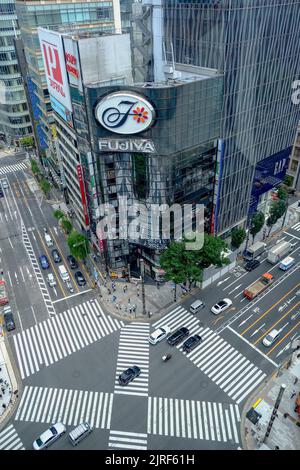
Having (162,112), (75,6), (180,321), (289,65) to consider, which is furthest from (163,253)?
(75,6)

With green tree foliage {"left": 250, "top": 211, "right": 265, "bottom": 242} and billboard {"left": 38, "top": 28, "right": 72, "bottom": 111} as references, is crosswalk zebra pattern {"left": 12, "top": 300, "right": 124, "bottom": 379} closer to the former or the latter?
green tree foliage {"left": 250, "top": 211, "right": 265, "bottom": 242}

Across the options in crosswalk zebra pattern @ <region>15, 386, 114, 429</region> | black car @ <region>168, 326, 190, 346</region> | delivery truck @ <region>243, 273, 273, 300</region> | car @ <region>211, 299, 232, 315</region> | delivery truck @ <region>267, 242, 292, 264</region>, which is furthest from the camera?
delivery truck @ <region>267, 242, 292, 264</region>

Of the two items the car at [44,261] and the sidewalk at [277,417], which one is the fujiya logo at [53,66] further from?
the sidewalk at [277,417]

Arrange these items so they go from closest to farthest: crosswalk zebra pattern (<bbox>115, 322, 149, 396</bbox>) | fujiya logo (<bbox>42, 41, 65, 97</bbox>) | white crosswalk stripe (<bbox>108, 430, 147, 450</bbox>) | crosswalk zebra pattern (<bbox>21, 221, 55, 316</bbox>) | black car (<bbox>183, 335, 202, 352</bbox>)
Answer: white crosswalk stripe (<bbox>108, 430, 147, 450</bbox>)
crosswalk zebra pattern (<bbox>115, 322, 149, 396</bbox>)
black car (<bbox>183, 335, 202, 352</bbox>)
fujiya logo (<bbox>42, 41, 65, 97</bbox>)
crosswalk zebra pattern (<bbox>21, 221, 55, 316</bbox>)

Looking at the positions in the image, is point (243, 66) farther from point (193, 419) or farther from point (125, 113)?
point (193, 419)

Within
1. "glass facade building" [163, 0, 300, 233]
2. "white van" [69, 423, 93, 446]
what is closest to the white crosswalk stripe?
"white van" [69, 423, 93, 446]

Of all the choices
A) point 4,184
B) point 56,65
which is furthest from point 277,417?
point 4,184

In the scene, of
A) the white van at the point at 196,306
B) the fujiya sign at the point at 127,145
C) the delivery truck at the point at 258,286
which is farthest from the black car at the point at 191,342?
the fujiya sign at the point at 127,145
